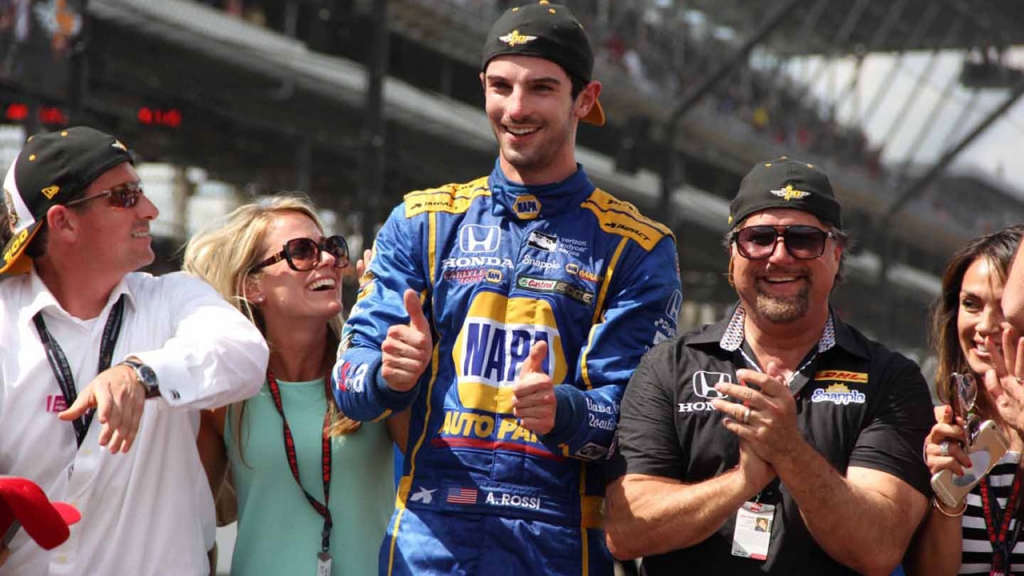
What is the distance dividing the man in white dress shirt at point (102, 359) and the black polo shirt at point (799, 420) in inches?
41.7

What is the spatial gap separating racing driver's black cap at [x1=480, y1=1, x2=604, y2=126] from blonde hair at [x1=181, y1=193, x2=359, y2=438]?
110cm

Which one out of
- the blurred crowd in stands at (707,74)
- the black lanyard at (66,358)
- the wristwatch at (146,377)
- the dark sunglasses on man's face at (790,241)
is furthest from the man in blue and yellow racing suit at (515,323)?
the blurred crowd in stands at (707,74)

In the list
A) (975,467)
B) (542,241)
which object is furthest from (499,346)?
(975,467)

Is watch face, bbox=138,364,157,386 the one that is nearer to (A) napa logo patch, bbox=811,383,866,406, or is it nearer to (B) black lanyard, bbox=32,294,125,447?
(B) black lanyard, bbox=32,294,125,447

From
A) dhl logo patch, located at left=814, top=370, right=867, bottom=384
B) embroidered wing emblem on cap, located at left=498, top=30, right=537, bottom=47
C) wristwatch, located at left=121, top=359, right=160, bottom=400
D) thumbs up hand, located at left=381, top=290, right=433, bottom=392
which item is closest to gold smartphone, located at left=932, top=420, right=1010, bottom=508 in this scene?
dhl logo patch, located at left=814, top=370, right=867, bottom=384

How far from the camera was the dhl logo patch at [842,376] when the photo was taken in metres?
3.61

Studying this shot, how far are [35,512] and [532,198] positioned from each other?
4.91 feet

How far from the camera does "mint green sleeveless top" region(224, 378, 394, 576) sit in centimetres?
412

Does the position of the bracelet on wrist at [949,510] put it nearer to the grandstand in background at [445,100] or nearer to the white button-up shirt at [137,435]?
the white button-up shirt at [137,435]

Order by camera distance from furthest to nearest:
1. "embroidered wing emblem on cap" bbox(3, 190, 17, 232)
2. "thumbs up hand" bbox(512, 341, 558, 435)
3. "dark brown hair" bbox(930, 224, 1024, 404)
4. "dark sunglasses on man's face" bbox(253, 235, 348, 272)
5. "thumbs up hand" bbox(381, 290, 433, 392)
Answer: "dark sunglasses on man's face" bbox(253, 235, 348, 272), "dark brown hair" bbox(930, 224, 1024, 404), "embroidered wing emblem on cap" bbox(3, 190, 17, 232), "thumbs up hand" bbox(381, 290, 433, 392), "thumbs up hand" bbox(512, 341, 558, 435)

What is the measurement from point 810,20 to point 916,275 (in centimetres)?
1210

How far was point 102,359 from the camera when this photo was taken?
369 cm

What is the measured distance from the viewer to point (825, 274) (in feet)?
12.0

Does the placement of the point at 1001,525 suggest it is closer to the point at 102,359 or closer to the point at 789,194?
the point at 789,194
